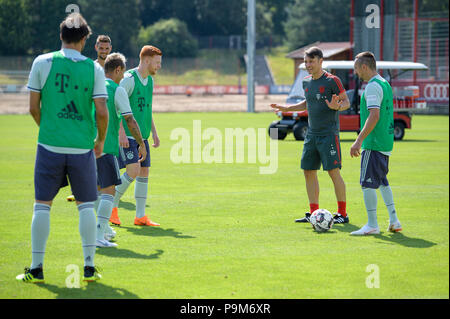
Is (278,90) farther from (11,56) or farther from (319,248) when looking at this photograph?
(319,248)

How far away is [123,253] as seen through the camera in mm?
7238

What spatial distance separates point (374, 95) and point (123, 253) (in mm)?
3380

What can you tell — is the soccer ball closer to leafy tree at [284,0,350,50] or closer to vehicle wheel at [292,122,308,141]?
vehicle wheel at [292,122,308,141]

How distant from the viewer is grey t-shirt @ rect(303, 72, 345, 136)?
881 cm

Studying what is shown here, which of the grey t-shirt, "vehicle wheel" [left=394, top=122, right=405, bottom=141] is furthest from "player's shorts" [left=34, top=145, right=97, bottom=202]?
"vehicle wheel" [left=394, top=122, right=405, bottom=141]

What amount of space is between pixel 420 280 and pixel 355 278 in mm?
559

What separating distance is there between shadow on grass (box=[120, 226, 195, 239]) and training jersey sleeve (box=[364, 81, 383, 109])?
2.66 metres

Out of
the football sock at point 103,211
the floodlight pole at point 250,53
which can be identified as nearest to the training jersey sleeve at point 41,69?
the football sock at point 103,211

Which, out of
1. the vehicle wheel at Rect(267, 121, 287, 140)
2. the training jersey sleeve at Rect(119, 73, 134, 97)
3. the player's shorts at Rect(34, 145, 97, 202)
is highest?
the training jersey sleeve at Rect(119, 73, 134, 97)

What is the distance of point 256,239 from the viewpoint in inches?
311

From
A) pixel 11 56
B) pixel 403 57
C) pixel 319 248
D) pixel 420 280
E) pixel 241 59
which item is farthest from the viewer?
pixel 241 59

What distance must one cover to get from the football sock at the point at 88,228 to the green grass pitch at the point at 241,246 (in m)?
0.27

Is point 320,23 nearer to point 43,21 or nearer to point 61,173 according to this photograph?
Answer: point 43,21

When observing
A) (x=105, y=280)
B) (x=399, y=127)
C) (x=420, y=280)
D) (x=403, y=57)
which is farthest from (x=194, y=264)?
(x=403, y=57)
